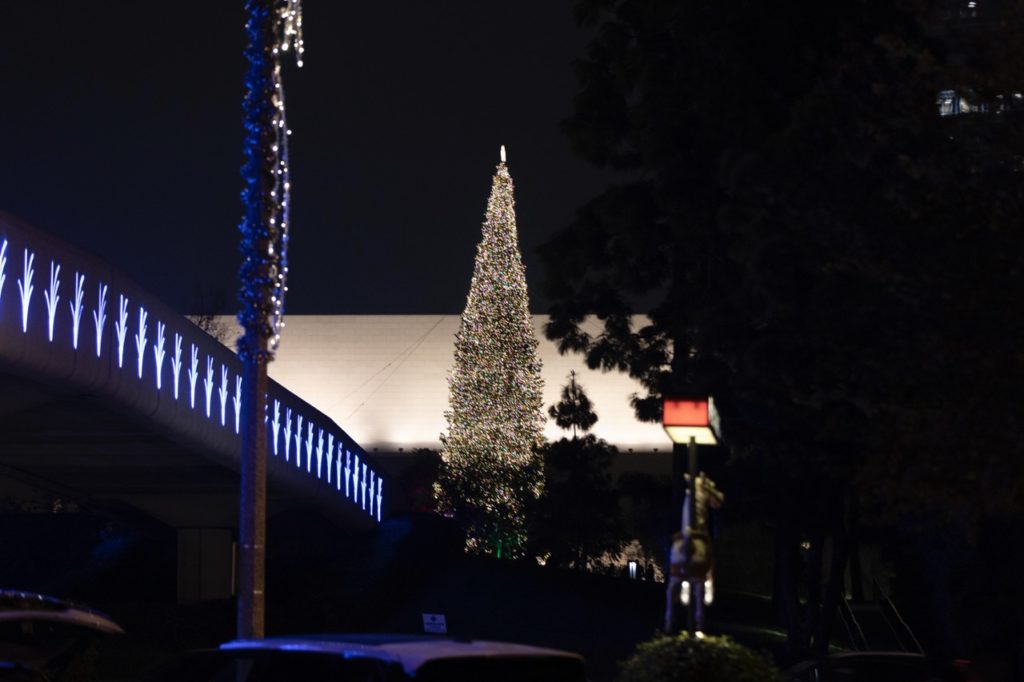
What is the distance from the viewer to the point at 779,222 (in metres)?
18.8

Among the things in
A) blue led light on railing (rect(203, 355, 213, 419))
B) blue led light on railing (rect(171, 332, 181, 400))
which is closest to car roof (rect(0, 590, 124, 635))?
blue led light on railing (rect(171, 332, 181, 400))

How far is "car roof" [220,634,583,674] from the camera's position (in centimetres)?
789

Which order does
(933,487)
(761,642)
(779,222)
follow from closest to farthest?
(933,487) → (779,222) → (761,642)

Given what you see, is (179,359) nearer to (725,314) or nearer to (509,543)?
(725,314)

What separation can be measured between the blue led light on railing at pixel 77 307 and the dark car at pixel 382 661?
39.9ft

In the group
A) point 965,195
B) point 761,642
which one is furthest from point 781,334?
point 761,642

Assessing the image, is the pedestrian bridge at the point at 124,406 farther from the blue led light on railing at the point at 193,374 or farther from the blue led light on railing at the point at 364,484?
the blue led light on railing at the point at 364,484

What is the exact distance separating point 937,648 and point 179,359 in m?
13.5

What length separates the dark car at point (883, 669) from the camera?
14.0 metres

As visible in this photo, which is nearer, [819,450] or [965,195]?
[965,195]

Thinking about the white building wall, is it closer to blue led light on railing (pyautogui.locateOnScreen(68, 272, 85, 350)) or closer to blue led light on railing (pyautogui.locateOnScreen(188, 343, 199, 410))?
blue led light on railing (pyautogui.locateOnScreen(188, 343, 199, 410))

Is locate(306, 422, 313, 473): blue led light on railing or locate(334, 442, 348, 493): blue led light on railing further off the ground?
locate(306, 422, 313, 473): blue led light on railing

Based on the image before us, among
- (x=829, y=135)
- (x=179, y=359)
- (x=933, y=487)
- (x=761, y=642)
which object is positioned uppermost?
(x=829, y=135)

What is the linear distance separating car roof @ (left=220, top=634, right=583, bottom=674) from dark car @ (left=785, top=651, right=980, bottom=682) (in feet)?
20.4
